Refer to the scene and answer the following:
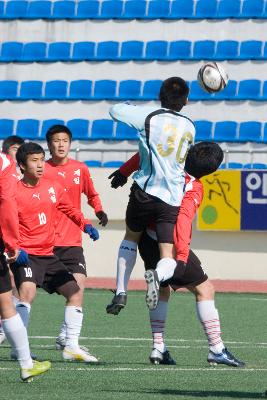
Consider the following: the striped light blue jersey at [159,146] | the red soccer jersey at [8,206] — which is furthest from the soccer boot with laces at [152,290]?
the red soccer jersey at [8,206]

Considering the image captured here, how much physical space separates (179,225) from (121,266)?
0.69m

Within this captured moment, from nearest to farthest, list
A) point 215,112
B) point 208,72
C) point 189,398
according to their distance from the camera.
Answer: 1. point 189,398
2. point 208,72
3. point 215,112

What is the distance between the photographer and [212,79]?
963 centimetres

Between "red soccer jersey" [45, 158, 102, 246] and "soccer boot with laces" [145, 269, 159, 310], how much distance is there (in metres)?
2.31

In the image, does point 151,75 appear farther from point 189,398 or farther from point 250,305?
point 189,398

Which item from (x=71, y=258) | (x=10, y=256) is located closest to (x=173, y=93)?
(x=71, y=258)

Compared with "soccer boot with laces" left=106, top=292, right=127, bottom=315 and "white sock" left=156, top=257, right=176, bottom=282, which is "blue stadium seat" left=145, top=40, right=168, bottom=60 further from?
"white sock" left=156, top=257, right=176, bottom=282

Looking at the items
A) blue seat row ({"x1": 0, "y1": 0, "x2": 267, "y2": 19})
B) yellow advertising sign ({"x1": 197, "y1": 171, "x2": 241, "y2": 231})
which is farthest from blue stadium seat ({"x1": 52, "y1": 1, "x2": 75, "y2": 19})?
yellow advertising sign ({"x1": 197, "y1": 171, "x2": 241, "y2": 231})

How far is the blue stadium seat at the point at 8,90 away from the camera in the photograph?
21594 mm

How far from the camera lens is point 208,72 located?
9.69 meters

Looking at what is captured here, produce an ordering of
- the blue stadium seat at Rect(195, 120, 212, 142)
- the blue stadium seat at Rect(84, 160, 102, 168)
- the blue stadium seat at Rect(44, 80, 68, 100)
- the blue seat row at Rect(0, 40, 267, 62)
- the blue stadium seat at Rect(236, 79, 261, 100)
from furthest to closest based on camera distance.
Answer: the blue stadium seat at Rect(44, 80, 68, 100) < the blue seat row at Rect(0, 40, 267, 62) < the blue stadium seat at Rect(236, 79, 261, 100) < the blue stadium seat at Rect(195, 120, 212, 142) < the blue stadium seat at Rect(84, 160, 102, 168)

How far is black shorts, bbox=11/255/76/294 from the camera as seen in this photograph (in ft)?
28.1

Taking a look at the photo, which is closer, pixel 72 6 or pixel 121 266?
pixel 121 266

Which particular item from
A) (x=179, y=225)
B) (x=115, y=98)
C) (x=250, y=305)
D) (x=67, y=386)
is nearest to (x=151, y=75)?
(x=115, y=98)
